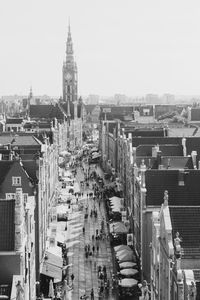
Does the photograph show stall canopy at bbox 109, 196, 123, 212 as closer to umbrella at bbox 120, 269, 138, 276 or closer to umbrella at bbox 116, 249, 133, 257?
umbrella at bbox 116, 249, 133, 257

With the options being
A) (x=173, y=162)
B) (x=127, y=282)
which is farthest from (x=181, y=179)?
(x=173, y=162)

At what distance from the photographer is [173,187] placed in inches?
2176

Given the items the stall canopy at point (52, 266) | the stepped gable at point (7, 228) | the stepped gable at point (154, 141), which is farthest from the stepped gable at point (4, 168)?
the stepped gable at point (154, 141)

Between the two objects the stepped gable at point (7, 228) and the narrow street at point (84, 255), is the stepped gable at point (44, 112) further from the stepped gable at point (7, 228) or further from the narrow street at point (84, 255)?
the stepped gable at point (7, 228)

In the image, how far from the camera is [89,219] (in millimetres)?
85875

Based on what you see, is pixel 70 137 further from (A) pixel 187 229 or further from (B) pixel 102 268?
(A) pixel 187 229

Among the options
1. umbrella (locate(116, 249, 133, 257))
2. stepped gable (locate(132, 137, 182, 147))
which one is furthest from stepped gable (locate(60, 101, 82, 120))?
umbrella (locate(116, 249, 133, 257))

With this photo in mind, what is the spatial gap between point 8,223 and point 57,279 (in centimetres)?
2070

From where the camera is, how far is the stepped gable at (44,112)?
173525 mm

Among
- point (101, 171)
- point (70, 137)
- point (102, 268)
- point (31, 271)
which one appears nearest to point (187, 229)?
point (31, 271)

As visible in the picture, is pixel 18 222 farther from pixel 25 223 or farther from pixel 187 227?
pixel 187 227

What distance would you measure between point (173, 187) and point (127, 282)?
9.60 m

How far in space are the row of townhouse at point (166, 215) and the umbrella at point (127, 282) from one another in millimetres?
1153

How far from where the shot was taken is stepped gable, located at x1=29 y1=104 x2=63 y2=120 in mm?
173525
